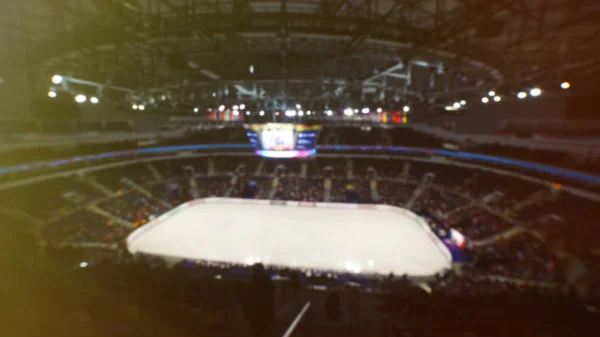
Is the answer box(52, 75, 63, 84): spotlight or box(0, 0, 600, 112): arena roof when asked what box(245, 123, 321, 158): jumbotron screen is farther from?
box(52, 75, 63, 84): spotlight

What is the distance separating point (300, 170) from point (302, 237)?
458 inches

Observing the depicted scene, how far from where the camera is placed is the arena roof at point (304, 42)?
6195mm

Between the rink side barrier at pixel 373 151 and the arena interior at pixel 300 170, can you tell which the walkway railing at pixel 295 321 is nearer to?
the arena interior at pixel 300 170

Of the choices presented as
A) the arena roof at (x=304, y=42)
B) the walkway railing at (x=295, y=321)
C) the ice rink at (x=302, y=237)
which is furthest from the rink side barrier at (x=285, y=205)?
the walkway railing at (x=295, y=321)

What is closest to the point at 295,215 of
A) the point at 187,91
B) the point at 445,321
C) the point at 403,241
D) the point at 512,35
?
the point at 403,241

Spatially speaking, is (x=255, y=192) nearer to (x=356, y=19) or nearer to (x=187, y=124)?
(x=187, y=124)

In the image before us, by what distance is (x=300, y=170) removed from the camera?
26.8m

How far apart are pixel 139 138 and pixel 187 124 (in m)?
5.43

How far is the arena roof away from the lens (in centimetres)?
620

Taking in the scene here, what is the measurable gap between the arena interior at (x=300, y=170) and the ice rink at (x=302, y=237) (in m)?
0.16

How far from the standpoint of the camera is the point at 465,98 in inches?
607

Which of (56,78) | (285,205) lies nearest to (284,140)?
(285,205)

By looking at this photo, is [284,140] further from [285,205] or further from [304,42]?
[304,42]

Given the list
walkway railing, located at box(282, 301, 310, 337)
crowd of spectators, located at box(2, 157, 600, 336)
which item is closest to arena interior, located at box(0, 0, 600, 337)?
walkway railing, located at box(282, 301, 310, 337)
